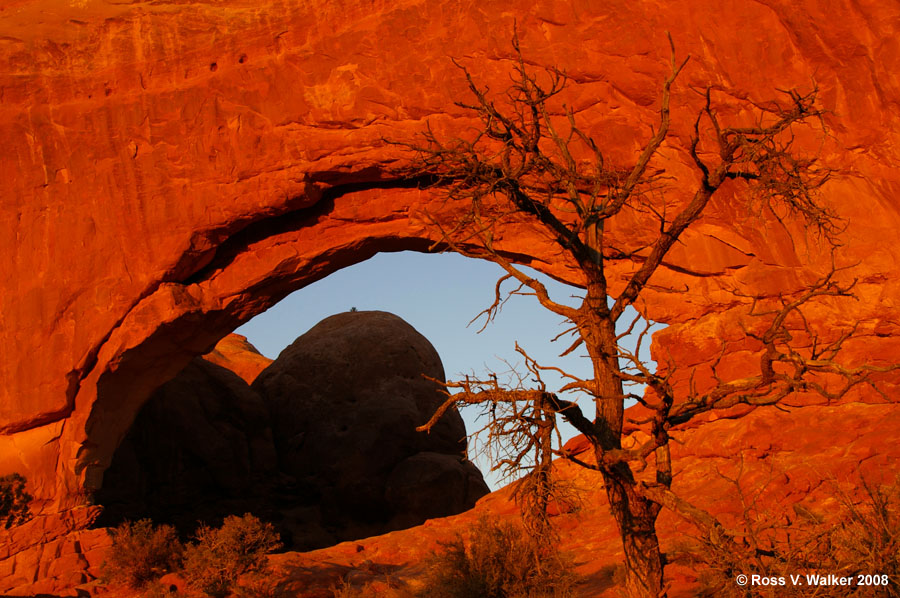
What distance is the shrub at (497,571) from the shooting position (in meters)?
8.81

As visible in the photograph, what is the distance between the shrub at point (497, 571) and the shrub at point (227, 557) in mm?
3216

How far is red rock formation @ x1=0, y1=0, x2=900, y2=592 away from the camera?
12.8 m

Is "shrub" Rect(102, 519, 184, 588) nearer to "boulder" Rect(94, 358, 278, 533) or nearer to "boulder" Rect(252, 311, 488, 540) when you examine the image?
"boulder" Rect(94, 358, 278, 533)

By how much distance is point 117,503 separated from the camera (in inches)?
752

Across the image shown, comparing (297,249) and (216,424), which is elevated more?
(297,249)

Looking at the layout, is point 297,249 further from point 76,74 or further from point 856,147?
point 856,147

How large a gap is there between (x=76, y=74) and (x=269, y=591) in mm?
9866

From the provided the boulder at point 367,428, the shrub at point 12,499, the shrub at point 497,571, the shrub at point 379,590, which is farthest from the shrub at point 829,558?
the boulder at point 367,428

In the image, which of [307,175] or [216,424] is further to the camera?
[216,424]

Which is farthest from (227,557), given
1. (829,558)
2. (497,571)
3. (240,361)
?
(240,361)

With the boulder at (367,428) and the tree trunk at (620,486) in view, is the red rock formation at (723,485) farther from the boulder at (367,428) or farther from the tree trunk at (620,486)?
the boulder at (367,428)

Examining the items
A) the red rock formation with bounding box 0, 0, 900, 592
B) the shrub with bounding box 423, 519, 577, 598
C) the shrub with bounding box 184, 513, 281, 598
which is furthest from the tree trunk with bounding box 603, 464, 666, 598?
the red rock formation with bounding box 0, 0, 900, 592

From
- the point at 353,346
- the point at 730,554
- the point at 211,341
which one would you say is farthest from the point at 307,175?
the point at 353,346

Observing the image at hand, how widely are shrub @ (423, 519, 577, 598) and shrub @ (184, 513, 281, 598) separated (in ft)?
10.6
